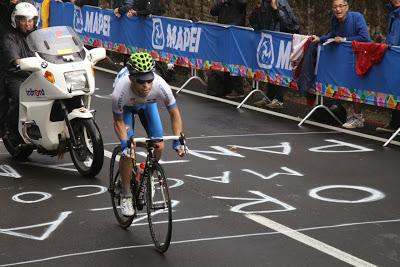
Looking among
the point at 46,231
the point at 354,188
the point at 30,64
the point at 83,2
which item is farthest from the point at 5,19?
the point at 83,2

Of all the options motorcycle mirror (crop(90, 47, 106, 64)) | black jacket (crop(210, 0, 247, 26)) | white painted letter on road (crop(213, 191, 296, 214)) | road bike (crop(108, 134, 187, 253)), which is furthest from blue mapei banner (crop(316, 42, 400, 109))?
road bike (crop(108, 134, 187, 253))

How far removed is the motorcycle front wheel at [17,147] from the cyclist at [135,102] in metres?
2.87

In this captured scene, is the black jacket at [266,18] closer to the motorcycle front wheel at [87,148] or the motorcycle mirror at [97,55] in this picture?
the motorcycle mirror at [97,55]

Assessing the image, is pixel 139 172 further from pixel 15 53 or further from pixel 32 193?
pixel 15 53

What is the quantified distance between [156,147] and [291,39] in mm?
6807

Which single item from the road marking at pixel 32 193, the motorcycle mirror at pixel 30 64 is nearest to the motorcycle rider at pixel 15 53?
the motorcycle mirror at pixel 30 64

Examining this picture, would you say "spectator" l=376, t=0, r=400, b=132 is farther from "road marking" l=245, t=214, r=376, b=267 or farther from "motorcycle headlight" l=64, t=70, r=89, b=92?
"road marking" l=245, t=214, r=376, b=267

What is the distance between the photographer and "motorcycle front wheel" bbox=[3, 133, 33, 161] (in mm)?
10273

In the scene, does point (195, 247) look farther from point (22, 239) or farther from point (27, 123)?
point (27, 123)

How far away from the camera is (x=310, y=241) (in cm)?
729

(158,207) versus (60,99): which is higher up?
(60,99)

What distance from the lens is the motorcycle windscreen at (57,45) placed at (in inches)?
382

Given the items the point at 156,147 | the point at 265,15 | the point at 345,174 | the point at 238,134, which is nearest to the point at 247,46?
the point at 265,15

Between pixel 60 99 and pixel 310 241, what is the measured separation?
366cm
